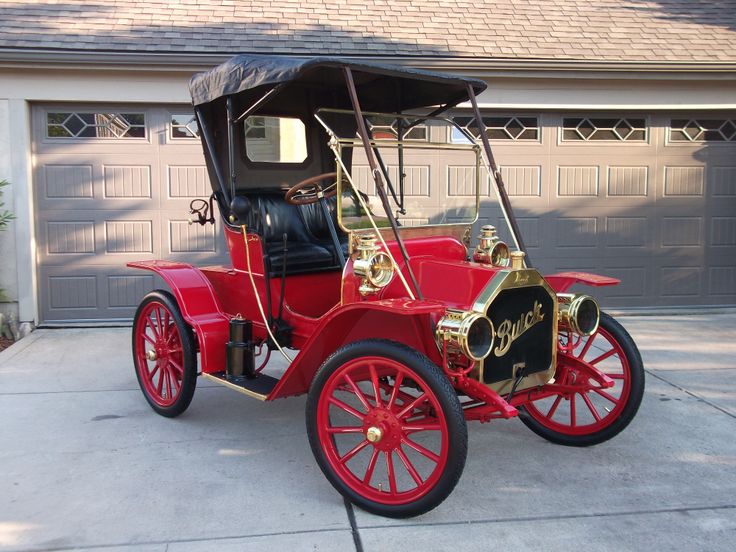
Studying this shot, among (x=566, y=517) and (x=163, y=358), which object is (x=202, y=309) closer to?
(x=163, y=358)

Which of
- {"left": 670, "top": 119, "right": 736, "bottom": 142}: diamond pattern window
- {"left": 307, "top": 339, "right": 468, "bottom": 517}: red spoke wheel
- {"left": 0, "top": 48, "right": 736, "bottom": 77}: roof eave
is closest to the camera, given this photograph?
{"left": 307, "top": 339, "right": 468, "bottom": 517}: red spoke wheel

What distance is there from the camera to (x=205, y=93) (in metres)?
4.10

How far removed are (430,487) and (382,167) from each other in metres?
2.01

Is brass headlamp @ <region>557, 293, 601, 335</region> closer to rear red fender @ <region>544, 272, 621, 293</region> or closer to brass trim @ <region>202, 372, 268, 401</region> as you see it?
Answer: rear red fender @ <region>544, 272, 621, 293</region>

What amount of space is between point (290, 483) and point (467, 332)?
4.14 ft

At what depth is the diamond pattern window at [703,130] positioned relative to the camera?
25.8 feet

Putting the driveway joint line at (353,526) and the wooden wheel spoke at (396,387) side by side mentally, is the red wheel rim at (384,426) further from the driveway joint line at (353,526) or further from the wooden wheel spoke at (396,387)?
the driveway joint line at (353,526)

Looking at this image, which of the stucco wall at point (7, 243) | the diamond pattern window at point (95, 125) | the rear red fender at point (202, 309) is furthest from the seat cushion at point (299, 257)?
the stucco wall at point (7, 243)

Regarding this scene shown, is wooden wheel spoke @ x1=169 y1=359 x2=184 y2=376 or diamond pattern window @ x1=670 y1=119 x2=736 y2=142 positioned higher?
diamond pattern window @ x1=670 y1=119 x2=736 y2=142

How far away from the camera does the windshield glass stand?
12.5 feet

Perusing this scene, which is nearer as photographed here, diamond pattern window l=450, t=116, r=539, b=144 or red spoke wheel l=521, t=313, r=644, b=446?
red spoke wheel l=521, t=313, r=644, b=446

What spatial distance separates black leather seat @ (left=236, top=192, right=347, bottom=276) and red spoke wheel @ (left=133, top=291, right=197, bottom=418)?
74 centimetres

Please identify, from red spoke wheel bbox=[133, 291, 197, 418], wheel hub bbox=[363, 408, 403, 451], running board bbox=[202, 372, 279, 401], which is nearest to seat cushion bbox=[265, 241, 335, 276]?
running board bbox=[202, 372, 279, 401]

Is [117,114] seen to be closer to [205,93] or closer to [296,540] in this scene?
[205,93]
